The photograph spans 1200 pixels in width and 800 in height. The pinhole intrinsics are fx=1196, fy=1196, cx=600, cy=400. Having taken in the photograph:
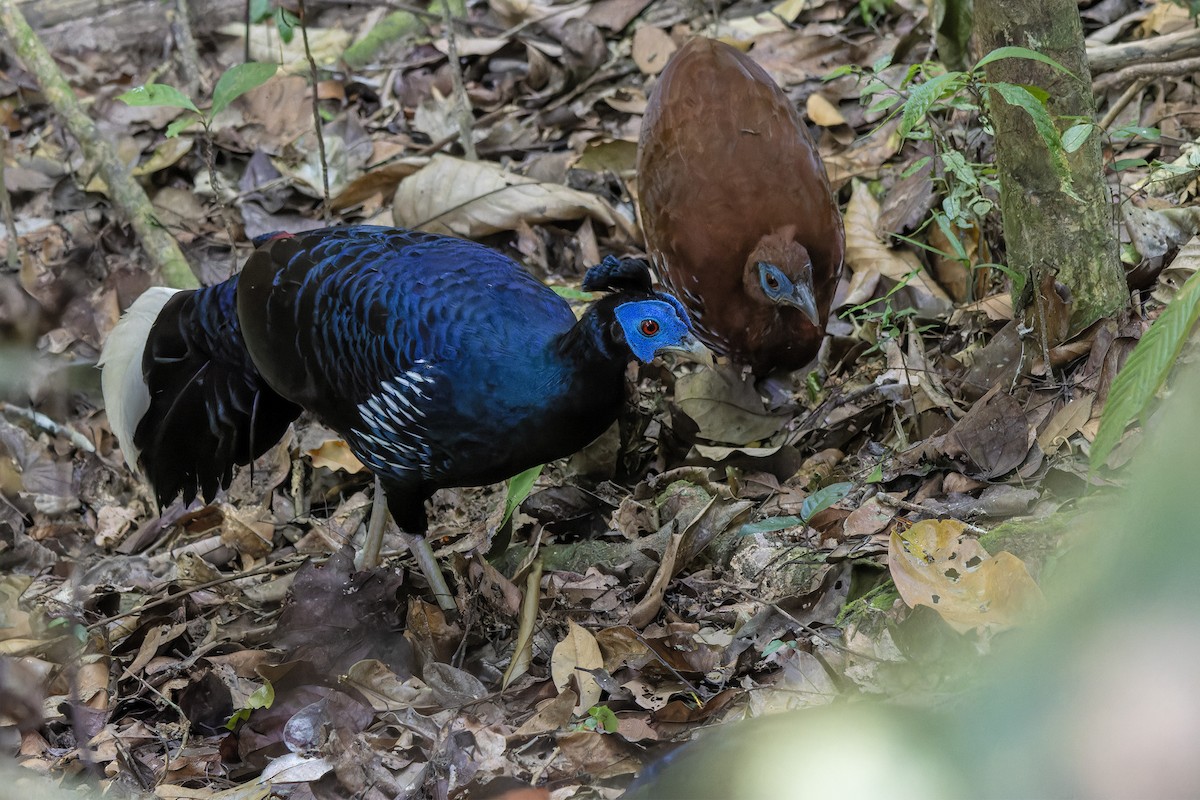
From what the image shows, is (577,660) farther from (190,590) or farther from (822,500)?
(190,590)

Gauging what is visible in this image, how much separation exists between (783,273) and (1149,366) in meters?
2.36

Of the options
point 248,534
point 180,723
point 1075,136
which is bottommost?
point 248,534

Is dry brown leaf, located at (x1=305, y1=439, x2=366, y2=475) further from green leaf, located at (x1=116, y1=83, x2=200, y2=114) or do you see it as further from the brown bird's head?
the brown bird's head

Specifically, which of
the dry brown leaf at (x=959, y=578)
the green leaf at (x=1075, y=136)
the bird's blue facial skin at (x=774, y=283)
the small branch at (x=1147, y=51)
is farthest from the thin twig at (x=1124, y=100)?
the dry brown leaf at (x=959, y=578)

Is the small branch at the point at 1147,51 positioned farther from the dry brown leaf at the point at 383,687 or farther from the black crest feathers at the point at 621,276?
the dry brown leaf at the point at 383,687

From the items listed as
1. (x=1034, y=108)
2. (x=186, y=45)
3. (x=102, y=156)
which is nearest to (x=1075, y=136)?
(x=1034, y=108)

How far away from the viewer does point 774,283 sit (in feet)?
12.4

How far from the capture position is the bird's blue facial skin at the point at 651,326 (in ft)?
10.1

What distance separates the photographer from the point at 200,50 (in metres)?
6.93

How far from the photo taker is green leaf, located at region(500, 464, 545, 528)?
352cm

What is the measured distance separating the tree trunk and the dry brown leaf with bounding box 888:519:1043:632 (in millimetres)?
1002

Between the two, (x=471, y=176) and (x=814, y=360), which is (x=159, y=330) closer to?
(x=471, y=176)

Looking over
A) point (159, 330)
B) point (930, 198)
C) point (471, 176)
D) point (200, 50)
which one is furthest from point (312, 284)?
point (200, 50)

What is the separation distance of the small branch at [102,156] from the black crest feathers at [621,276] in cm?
251
